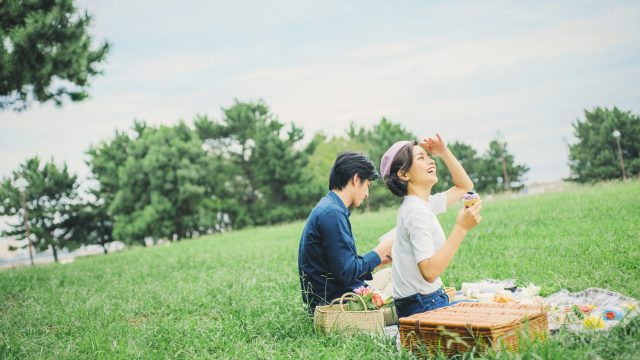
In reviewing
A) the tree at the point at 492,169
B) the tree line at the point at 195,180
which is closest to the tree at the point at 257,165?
the tree line at the point at 195,180

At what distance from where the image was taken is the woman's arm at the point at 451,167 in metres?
4.71

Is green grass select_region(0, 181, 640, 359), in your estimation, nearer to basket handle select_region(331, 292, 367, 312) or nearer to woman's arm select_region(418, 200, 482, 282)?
basket handle select_region(331, 292, 367, 312)

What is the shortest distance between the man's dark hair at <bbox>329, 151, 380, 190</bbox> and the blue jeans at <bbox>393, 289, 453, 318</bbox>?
1.28 metres

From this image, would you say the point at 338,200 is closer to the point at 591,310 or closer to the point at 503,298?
the point at 503,298

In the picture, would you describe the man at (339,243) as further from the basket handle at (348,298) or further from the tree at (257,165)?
the tree at (257,165)

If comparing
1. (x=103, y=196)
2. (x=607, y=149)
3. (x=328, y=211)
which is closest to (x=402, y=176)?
(x=328, y=211)

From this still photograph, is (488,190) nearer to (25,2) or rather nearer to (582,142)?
(582,142)

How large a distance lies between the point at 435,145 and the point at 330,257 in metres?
1.44

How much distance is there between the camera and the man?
5.19 meters

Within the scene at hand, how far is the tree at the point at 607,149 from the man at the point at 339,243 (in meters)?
54.8

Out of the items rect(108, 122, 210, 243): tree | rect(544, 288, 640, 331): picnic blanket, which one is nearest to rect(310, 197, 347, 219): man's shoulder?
rect(544, 288, 640, 331): picnic blanket

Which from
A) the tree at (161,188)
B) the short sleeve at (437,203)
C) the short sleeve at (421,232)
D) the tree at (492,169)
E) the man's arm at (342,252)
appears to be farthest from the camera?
the tree at (492,169)

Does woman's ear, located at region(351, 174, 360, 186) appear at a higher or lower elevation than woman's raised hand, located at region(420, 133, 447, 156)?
lower

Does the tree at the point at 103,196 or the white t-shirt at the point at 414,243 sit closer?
the white t-shirt at the point at 414,243
